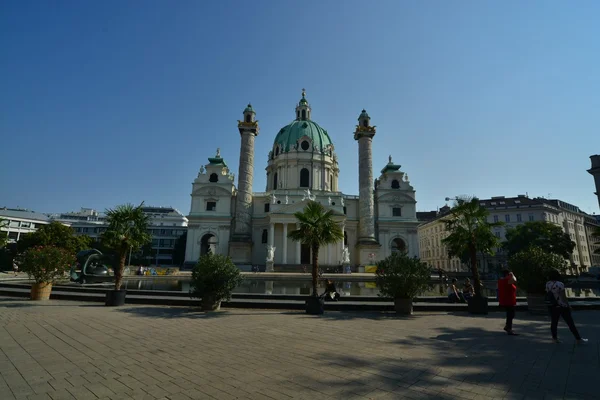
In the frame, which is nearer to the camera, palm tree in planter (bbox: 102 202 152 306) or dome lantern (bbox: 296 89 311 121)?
palm tree in planter (bbox: 102 202 152 306)

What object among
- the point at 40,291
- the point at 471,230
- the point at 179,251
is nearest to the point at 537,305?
the point at 471,230

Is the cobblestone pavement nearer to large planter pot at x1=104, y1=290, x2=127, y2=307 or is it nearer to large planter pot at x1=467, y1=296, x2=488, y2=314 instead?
large planter pot at x1=467, y1=296, x2=488, y2=314

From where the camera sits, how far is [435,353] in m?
6.32

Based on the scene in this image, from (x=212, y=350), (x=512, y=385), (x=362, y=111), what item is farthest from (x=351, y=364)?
(x=362, y=111)

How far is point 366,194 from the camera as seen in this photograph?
48875mm

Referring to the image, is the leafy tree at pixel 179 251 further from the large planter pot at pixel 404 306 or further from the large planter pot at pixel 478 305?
the large planter pot at pixel 478 305

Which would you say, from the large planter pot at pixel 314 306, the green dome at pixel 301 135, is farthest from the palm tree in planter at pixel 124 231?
the green dome at pixel 301 135

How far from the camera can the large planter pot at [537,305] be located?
1156 centimetres

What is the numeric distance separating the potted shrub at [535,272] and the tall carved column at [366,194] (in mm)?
34494

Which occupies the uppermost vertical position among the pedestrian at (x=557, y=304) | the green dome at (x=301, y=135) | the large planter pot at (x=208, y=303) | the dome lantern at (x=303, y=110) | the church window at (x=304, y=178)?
the dome lantern at (x=303, y=110)

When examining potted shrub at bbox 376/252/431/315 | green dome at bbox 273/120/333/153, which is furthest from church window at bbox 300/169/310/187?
potted shrub at bbox 376/252/431/315

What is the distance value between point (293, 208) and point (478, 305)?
3734cm

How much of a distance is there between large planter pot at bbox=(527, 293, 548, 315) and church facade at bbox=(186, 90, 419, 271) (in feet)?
104

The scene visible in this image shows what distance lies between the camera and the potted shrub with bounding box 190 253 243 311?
39.5ft
